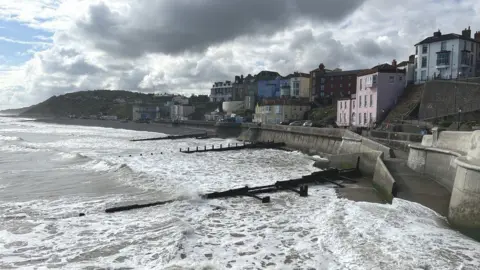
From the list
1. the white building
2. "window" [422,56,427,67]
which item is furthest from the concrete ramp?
the white building

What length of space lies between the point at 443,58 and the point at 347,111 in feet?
46.3

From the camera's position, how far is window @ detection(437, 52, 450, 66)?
153ft

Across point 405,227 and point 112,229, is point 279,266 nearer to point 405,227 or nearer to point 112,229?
point 405,227

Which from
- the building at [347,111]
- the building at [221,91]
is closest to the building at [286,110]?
the building at [347,111]

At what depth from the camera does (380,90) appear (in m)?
42.4

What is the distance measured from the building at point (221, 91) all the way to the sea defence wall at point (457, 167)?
11768cm

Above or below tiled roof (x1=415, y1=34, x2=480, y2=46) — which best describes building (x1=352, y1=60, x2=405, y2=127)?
below

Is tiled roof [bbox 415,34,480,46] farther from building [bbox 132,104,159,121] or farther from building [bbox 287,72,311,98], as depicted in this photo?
building [bbox 132,104,159,121]

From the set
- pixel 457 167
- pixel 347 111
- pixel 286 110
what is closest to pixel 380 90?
Answer: pixel 347 111

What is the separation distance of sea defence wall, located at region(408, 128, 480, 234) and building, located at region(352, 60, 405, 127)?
954 inches

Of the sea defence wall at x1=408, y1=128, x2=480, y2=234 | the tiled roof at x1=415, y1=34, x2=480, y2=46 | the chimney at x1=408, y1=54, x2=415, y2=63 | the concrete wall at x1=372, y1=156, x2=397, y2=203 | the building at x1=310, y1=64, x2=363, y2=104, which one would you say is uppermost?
the tiled roof at x1=415, y1=34, x2=480, y2=46

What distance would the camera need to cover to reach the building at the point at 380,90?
139 ft

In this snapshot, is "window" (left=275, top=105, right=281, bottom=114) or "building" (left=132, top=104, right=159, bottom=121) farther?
"building" (left=132, top=104, right=159, bottom=121)

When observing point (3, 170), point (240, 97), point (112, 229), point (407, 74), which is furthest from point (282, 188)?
point (240, 97)
